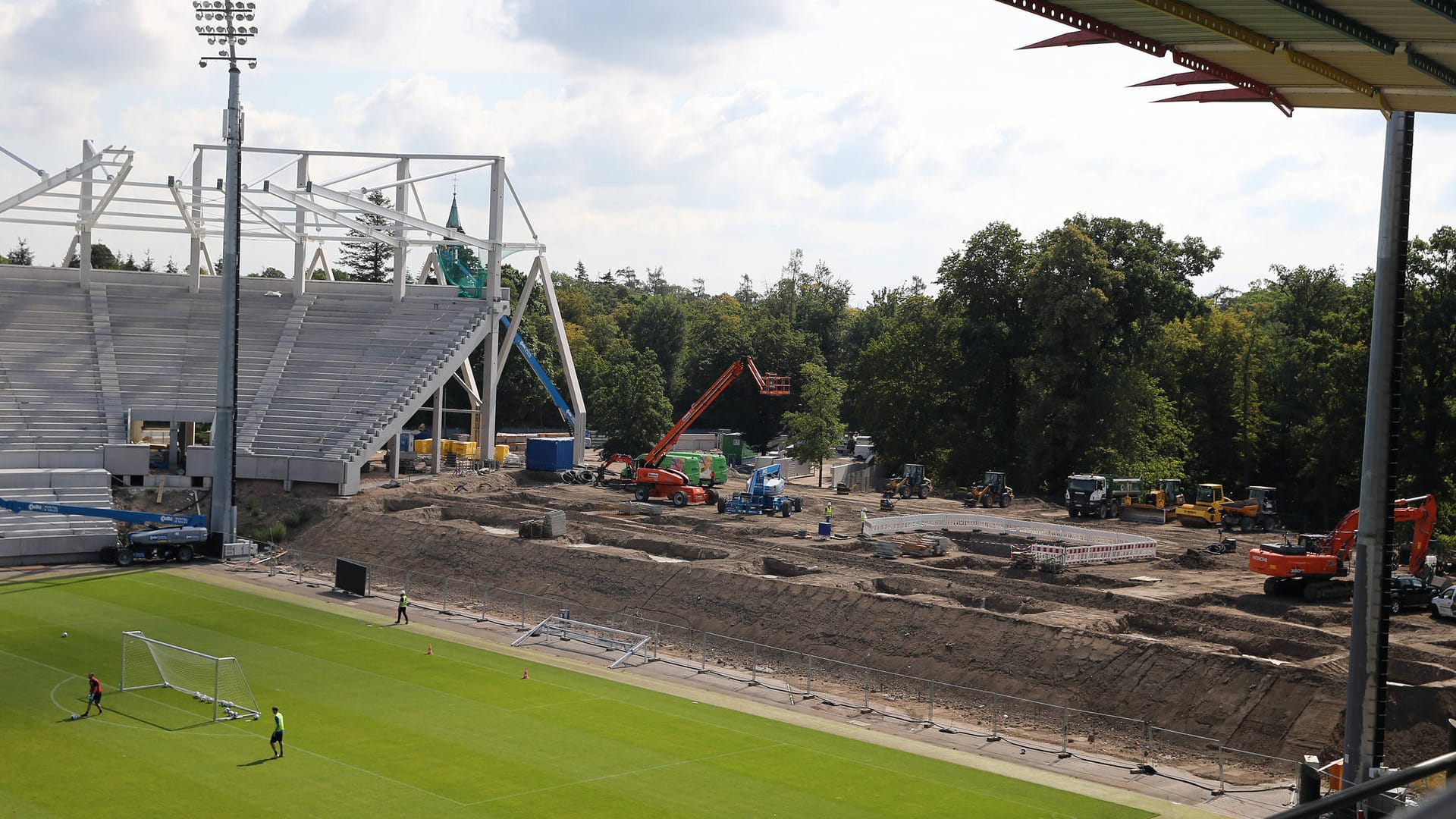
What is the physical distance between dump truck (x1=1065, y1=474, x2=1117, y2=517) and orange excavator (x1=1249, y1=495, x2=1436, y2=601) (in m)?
Result: 18.6

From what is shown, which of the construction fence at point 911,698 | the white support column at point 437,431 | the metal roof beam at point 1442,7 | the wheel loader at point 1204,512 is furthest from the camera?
the white support column at point 437,431

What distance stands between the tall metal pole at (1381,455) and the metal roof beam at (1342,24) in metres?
4.89

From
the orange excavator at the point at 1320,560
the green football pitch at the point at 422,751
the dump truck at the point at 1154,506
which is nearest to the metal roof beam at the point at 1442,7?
the green football pitch at the point at 422,751

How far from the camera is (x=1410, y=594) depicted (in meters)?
41.1

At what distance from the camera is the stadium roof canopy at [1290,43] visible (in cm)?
1430

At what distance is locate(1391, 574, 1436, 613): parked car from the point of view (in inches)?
1606

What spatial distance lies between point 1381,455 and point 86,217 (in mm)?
67283

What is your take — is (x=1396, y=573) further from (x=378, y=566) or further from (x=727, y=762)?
(x=378, y=566)

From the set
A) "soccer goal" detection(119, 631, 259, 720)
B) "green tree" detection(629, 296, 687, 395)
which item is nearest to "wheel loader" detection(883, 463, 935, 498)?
"soccer goal" detection(119, 631, 259, 720)

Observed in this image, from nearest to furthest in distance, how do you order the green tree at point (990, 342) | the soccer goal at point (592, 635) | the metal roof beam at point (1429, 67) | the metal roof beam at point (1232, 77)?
1. the metal roof beam at point (1429, 67)
2. the metal roof beam at point (1232, 77)
3. the soccer goal at point (592, 635)
4. the green tree at point (990, 342)

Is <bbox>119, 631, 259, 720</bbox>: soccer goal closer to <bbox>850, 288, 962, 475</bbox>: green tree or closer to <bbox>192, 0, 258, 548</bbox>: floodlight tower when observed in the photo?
<bbox>192, 0, 258, 548</bbox>: floodlight tower

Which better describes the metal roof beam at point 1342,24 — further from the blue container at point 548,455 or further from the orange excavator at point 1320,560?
the blue container at point 548,455

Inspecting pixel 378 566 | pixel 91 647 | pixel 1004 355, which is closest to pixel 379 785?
pixel 91 647

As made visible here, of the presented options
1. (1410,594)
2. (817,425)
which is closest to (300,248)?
(817,425)
